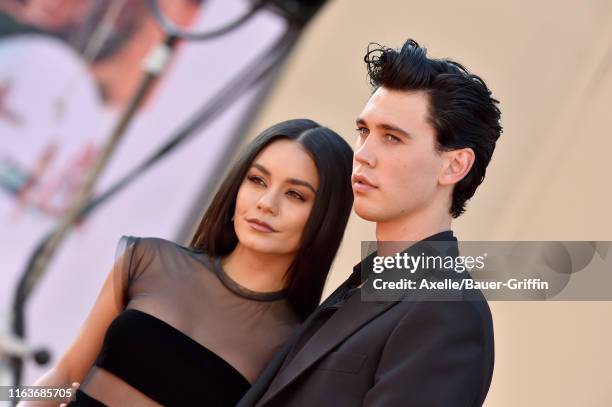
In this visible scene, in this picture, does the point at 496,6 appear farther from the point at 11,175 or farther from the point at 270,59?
the point at 11,175

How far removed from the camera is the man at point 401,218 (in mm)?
1414

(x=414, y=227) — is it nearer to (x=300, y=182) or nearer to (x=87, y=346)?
(x=300, y=182)

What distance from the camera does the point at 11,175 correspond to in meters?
4.11

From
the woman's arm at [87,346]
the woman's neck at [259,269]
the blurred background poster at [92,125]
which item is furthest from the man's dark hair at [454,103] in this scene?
the blurred background poster at [92,125]

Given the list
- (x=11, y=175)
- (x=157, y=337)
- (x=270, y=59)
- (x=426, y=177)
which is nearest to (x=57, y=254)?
(x=11, y=175)

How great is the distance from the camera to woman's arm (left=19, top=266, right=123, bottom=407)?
1945 mm

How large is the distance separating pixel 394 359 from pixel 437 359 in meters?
0.08

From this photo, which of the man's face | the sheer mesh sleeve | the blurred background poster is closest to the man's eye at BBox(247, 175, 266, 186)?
the sheer mesh sleeve

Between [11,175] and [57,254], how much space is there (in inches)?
16.1

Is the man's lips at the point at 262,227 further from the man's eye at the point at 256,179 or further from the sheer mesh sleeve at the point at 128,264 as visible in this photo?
the sheer mesh sleeve at the point at 128,264

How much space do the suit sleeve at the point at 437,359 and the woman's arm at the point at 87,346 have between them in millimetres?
741

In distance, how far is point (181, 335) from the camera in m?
1.88

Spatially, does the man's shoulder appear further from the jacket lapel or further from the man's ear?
the man's ear

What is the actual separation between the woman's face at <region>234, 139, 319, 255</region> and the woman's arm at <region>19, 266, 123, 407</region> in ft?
1.02
